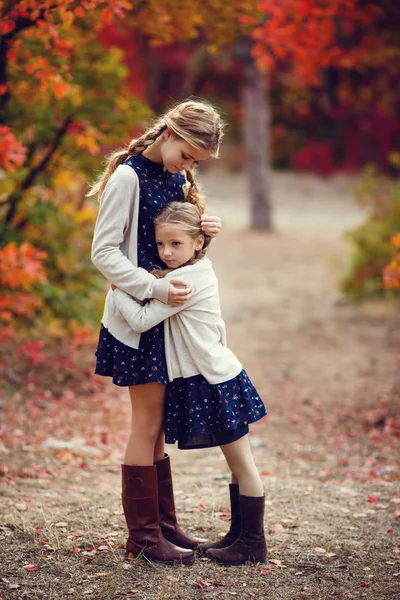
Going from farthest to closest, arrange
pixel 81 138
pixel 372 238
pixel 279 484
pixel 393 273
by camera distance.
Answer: pixel 372 238
pixel 81 138
pixel 393 273
pixel 279 484

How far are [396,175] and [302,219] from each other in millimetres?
5901

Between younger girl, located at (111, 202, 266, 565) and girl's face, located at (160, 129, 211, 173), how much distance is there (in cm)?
16

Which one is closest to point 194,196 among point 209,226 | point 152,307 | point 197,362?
point 209,226

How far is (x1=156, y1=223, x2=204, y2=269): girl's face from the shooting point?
3035 millimetres

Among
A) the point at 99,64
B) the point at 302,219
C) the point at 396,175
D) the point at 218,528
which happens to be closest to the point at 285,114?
the point at 396,175

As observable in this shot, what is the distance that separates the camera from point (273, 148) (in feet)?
80.8

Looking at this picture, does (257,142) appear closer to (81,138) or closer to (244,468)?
(81,138)

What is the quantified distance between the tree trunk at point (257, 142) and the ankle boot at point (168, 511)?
38.6ft

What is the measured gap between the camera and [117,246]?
3.03 metres

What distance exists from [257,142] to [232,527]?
12203 millimetres

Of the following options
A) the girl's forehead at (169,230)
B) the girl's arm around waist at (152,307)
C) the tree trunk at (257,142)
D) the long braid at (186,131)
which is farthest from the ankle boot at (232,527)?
the tree trunk at (257,142)

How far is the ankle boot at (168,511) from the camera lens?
332 cm

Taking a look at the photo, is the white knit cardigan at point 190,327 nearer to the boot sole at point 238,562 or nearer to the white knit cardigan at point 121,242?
the white knit cardigan at point 121,242

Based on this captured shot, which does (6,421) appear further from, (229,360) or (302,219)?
(302,219)
